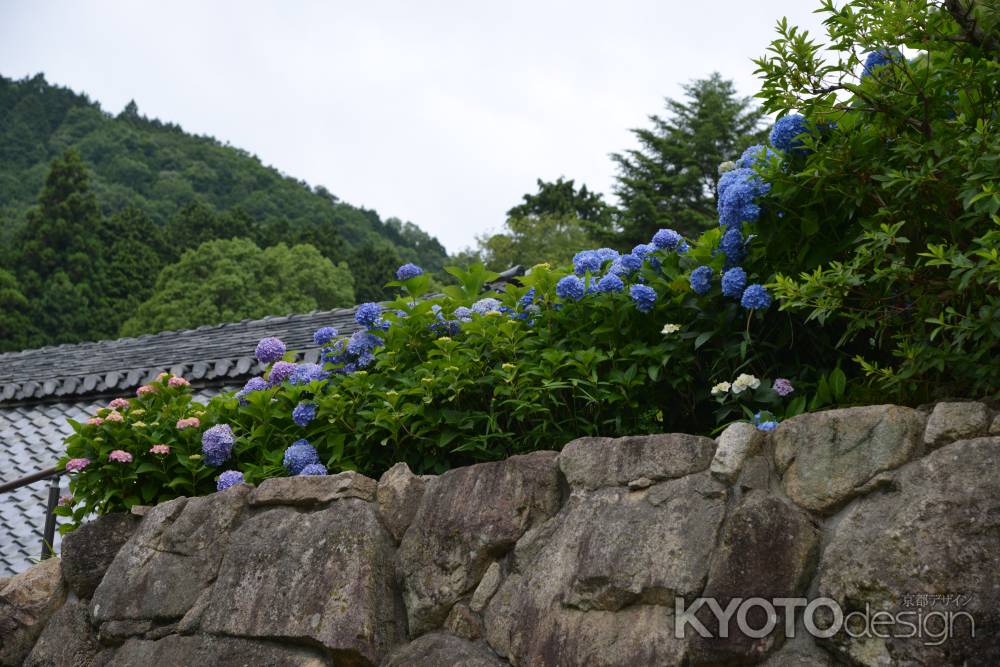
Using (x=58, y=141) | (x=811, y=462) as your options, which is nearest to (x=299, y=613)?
(x=811, y=462)

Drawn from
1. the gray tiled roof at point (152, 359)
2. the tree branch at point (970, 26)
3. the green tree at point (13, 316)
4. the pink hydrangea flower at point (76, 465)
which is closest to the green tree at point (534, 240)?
the green tree at point (13, 316)

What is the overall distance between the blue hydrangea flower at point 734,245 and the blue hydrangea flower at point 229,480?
206cm

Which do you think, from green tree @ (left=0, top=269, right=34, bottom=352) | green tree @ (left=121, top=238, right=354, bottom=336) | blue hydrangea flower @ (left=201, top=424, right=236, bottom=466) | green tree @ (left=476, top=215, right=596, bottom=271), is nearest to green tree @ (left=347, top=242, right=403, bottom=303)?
green tree @ (left=121, top=238, right=354, bottom=336)

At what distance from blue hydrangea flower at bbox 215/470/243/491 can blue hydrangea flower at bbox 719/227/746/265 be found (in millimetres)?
2062

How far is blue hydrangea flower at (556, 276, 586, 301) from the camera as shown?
346 cm

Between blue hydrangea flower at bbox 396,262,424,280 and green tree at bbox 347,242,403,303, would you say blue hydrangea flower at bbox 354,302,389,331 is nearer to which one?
blue hydrangea flower at bbox 396,262,424,280

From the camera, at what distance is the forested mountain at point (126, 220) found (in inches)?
1097

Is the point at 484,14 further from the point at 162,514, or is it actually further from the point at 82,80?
the point at 82,80

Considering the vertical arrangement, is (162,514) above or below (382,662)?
above

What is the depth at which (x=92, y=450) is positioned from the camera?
4.05 m

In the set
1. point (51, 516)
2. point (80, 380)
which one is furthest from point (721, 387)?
point (80, 380)

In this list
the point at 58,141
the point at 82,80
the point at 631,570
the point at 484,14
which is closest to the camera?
the point at 631,570

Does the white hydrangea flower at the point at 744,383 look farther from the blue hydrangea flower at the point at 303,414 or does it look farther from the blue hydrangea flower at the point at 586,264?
the blue hydrangea flower at the point at 303,414

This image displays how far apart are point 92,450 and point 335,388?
3.80ft
